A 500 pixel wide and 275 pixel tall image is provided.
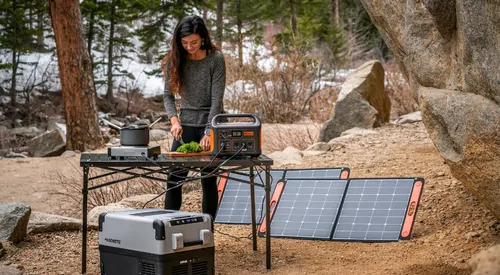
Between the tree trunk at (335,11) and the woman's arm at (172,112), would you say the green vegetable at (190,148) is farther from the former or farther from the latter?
the tree trunk at (335,11)

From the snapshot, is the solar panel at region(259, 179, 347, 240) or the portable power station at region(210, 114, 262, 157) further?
the solar panel at region(259, 179, 347, 240)

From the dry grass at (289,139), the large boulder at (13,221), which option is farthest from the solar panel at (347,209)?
the dry grass at (289,139)

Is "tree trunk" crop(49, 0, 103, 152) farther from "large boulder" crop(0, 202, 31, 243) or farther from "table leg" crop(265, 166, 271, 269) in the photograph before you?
"table leg" crop(265, 166, 271, 269)

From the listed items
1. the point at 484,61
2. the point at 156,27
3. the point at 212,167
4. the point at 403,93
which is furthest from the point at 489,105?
the point at 156,27

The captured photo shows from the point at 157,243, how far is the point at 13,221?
234 cm

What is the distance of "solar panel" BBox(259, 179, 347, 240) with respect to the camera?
662cm

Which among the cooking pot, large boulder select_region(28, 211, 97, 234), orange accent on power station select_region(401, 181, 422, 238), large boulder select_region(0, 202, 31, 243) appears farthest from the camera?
large boulder select_region(28, 211, 97, 234)

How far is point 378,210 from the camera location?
21.4 ft

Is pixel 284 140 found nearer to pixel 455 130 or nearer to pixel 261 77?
pixel 261 77

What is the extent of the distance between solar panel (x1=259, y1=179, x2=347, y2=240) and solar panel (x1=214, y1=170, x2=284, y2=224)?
215mm

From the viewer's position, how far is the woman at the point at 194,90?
5.91m

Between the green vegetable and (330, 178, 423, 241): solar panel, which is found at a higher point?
the green vegetable

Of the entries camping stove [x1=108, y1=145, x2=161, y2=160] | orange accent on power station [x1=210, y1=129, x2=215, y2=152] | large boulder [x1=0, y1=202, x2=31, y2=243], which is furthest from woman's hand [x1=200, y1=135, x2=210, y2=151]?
large boulder [x1=0, y1=202, x2=31, y2=243]

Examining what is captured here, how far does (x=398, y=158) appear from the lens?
9219mm
